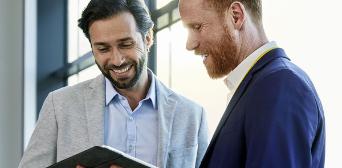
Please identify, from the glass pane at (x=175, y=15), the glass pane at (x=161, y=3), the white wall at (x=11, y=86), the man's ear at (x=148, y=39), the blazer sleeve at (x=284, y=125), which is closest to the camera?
Result: the blazer sleeve at (x=284, y=125)

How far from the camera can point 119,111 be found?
1.95 m

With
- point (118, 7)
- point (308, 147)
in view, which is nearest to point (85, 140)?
point (118, 7)

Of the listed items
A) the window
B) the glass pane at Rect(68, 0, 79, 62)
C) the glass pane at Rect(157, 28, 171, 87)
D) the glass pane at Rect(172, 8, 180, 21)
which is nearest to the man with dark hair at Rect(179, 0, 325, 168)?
the glass pane at Rect(172, 8, 180, 21)

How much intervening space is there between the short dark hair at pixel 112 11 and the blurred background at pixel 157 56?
456mm

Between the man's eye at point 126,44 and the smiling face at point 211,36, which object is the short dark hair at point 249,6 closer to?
the smiling face at point 211,36

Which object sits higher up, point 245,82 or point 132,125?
point 245,82

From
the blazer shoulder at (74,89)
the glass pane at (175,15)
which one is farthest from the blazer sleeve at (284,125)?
the glass pane at (175,15)

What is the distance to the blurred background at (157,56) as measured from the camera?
6.30 ft

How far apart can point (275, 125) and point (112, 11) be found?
1000 mm

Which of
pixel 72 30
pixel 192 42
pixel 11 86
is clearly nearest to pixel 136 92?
pixel 192 42

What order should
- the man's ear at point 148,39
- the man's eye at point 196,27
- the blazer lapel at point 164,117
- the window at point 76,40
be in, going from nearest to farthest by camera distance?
the man's eye at point 196,27 → the blazer lapel at point 164,117 → the man's ear at point 148,39 → the window at point 76,40

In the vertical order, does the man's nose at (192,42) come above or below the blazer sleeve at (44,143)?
above

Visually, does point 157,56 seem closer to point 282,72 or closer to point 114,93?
point 114,93

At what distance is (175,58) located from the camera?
284cm
